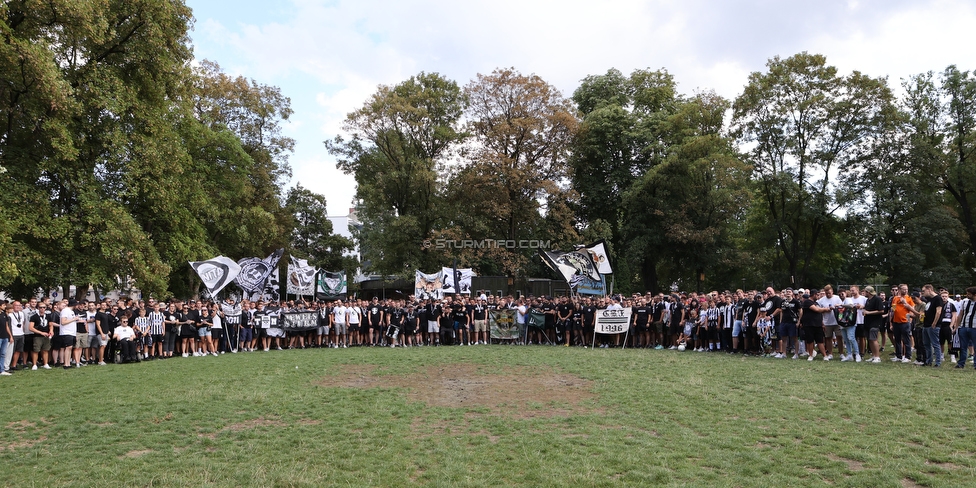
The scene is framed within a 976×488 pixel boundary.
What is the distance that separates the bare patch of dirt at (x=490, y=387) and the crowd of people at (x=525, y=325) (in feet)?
24.0

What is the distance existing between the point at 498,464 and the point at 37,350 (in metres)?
15.4

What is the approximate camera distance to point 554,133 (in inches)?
1563

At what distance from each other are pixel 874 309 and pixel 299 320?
18309 mm

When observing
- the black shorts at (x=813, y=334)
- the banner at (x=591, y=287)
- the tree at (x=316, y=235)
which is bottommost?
the black shorts at (x=813, y=334)

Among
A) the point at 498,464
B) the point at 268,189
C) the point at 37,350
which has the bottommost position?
the point at 498,464

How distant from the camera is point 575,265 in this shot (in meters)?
23.9

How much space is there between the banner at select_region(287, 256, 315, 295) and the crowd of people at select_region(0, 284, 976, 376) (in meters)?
2.67

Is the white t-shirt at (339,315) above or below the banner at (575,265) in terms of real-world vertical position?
below

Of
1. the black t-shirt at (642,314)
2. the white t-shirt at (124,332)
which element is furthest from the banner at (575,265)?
the white t-shirt at (124,332)

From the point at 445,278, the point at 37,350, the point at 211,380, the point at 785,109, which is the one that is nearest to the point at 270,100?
the point at 445,278

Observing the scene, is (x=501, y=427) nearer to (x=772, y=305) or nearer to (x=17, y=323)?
(x=772, y=305)

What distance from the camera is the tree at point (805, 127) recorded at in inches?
1478

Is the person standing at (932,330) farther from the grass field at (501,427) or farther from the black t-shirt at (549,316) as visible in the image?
the black t-shirt at (549,316)

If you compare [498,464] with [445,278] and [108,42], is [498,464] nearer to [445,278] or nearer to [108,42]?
[445,278]
